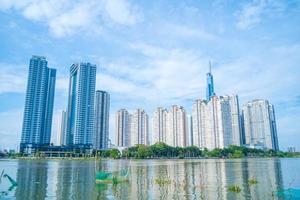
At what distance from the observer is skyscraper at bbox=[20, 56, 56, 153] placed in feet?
563

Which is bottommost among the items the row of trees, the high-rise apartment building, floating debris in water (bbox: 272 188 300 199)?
floating debris in water (bbox: 272 188 300 199)

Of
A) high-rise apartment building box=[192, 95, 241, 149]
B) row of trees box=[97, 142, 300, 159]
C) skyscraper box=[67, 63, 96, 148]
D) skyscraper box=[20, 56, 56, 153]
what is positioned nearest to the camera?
row of trees box=[97, 142, 300, 159]

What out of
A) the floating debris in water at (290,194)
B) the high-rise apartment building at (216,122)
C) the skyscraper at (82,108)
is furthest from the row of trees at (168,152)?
the floating debris in water at (290,194)

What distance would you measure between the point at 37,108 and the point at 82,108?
2634 centimetres

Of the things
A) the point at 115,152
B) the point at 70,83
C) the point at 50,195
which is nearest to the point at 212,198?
the point at 50,195

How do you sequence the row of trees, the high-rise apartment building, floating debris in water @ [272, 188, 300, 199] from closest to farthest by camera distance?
floating debris in water @ [272, 188, 300, 199]
the row of trees
the high-rise apartment building

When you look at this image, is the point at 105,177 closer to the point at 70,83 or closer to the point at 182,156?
the point at 182,156

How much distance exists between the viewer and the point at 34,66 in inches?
6939

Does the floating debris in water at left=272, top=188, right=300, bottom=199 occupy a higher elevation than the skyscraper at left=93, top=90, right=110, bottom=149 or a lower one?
lower

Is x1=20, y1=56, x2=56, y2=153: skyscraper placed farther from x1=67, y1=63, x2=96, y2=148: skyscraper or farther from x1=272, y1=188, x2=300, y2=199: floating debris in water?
x1=272, y1=188, x2=300, y2=199: floating debris in water

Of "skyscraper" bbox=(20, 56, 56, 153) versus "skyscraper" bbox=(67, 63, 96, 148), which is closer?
"skyscraper" bbox=(20, 56, 56, 153)

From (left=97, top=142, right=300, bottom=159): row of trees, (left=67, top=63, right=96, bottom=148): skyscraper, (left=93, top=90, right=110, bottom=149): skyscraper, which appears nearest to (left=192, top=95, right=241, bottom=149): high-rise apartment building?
(left=97, top=142, right=300, bottom=159): row of trees

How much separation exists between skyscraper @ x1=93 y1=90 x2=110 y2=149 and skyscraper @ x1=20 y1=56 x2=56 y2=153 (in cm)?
2898

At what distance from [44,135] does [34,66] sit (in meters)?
42.2
